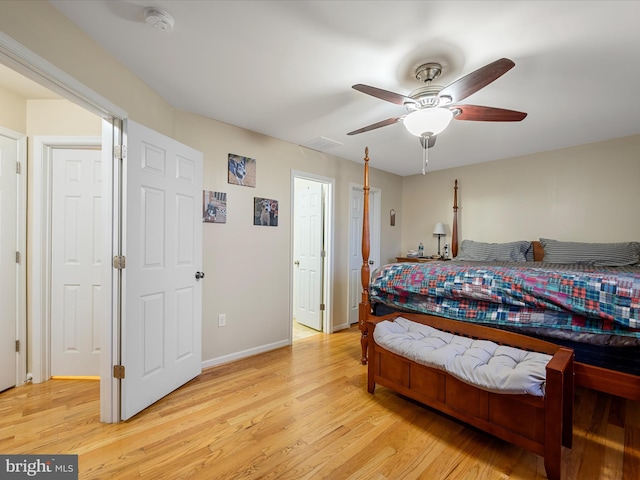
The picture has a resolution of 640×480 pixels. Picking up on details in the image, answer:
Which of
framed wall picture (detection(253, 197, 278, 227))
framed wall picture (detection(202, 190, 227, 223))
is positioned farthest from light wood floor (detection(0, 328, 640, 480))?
framed wall picture (detection(253, 197, 278, 227))

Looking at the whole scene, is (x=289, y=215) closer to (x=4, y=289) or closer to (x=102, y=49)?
(x=102, y=49)

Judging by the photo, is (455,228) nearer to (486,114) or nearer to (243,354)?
(486,114)

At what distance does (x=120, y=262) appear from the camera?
190cm

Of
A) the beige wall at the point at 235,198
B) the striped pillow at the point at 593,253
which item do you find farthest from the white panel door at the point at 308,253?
the striped pillow at the point at 593,253

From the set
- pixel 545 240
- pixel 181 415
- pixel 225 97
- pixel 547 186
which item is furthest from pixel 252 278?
pixel 547 186

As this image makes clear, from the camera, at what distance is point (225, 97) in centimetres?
234

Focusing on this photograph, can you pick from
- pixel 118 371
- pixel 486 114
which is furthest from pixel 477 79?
pixel 118 371

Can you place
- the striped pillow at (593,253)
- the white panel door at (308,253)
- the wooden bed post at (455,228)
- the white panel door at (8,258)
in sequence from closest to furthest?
the white panel door at (8,258) → the striped pillow at (593,253) → the white panel door at (308,253) → the wooden bed post at (455,228)

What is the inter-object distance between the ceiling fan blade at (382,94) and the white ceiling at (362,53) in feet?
0.77

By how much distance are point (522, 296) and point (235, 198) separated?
8.42 feet

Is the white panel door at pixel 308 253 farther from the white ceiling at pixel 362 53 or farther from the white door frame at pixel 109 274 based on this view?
the white door frame at pixel 109 274

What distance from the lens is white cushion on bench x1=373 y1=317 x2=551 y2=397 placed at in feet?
4.89

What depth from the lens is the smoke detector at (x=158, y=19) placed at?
4.78 ft

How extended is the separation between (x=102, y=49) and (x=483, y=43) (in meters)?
2.24
